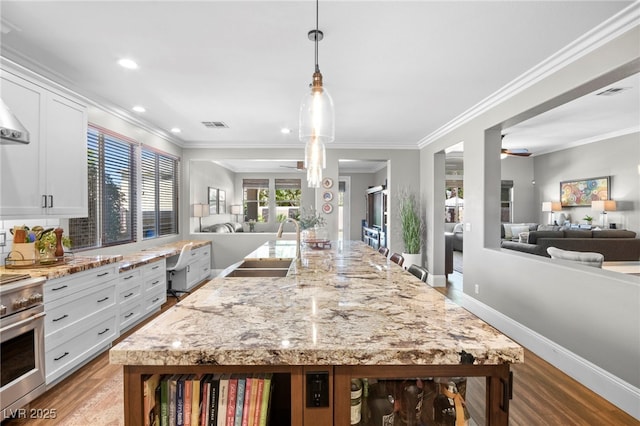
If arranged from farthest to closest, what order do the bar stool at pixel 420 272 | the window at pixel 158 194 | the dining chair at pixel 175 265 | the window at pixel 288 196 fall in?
the window at pixel 288 196 < the window at pixel 158 194 < the dining chair at pixel 175 265 < the bar stool at pixel 420 272

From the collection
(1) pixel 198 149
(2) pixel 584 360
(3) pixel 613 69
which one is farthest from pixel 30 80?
(2) pixel 584 360

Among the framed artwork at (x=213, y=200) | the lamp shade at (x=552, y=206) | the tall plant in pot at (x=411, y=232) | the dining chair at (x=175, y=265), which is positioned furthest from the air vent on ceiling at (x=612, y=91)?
the framed artwork at (x=213, y=200)

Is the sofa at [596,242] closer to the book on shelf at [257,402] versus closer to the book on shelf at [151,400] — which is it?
the book on shelf at [257,402]

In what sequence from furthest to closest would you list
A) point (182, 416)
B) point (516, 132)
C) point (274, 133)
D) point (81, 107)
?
point (516, 132)
point (274, 133)
point (81, 107)
point (182, 416)

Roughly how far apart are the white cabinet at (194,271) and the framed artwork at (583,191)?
8.15 m

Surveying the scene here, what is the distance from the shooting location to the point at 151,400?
0.98 m

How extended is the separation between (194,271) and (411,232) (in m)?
3.79

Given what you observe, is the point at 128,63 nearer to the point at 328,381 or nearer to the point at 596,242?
the point at 328,381

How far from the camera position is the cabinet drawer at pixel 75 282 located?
2.22 metres

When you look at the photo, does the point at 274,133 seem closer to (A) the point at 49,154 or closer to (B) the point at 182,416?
(A) the point at 49,154

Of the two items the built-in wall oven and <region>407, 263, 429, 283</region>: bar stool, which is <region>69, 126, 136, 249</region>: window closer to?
the built-in wall oven

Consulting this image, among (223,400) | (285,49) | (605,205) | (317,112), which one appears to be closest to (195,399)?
(223,400)

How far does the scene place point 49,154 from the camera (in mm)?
2611

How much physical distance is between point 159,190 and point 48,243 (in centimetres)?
271
